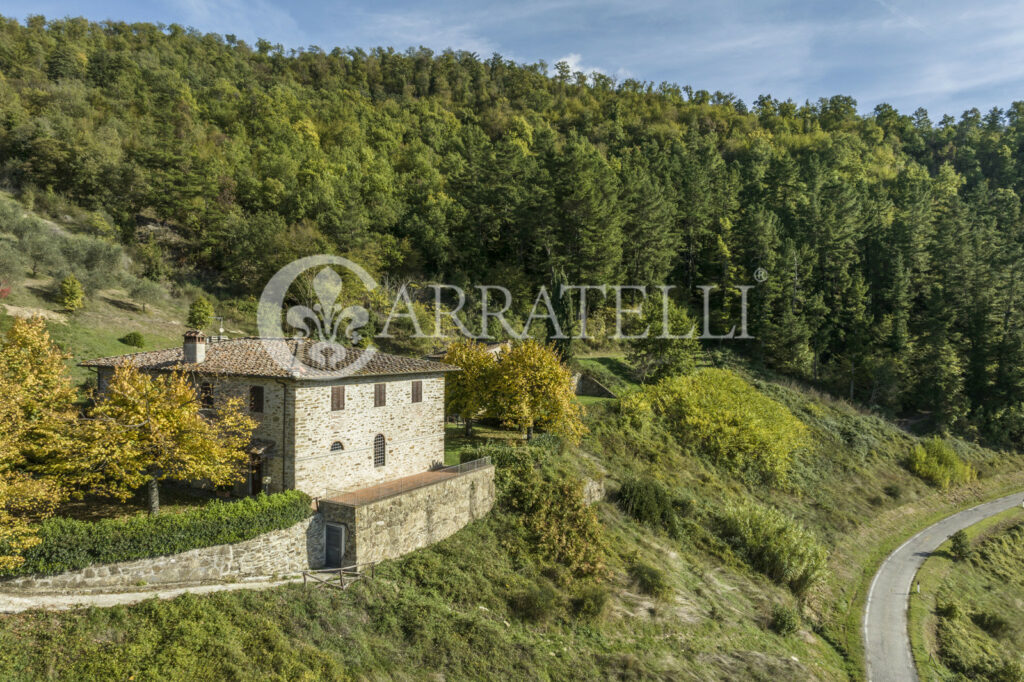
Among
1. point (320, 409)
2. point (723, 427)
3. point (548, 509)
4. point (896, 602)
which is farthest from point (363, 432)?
point (896, 602)

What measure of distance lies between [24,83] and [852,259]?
8480cm

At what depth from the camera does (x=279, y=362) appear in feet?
74.2

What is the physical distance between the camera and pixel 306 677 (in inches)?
596

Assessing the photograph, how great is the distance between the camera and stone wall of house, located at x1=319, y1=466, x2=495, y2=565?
19.9 meters

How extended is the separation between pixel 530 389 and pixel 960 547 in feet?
88.9

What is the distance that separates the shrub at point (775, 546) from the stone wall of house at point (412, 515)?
44.1 ft

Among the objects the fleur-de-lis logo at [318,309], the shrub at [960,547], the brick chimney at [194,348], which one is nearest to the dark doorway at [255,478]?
the brick chimney at [194,348]

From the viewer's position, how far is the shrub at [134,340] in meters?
35.7

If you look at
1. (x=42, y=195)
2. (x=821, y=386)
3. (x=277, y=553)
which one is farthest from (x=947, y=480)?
(x=42, y=195)

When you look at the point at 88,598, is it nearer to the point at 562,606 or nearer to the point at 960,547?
the point at 562,606

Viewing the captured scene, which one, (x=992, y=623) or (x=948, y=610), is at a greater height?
(x=948, y=610)

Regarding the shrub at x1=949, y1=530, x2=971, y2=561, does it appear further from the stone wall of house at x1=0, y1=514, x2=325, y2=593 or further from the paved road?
the stone wall of house at x1=0, y1=514, x2=325, y2=593

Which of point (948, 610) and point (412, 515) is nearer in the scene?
point (412, 515)

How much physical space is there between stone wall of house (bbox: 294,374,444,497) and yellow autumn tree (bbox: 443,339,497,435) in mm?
3614
